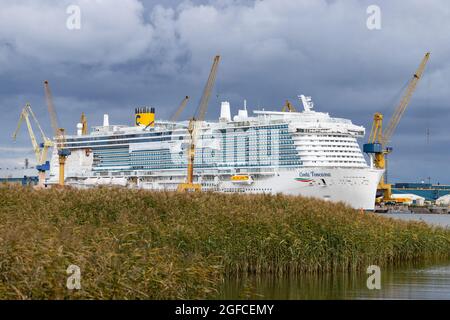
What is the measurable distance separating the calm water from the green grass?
766 mm

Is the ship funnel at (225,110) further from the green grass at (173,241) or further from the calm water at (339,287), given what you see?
the calm water at (339,287)

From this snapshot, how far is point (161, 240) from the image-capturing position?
87.6ft

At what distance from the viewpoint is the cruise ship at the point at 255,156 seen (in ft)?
288

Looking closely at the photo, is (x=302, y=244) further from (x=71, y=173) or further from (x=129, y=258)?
(x=71, y=173)

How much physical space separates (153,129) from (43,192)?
8136cm

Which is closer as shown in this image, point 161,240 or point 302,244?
point 161,240

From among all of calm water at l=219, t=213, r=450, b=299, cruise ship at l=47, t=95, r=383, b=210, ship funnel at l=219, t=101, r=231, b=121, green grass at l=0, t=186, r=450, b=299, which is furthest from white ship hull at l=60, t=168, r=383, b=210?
calm water at l=219, t=213, r=450, b=299

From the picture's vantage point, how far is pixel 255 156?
95.2 metres

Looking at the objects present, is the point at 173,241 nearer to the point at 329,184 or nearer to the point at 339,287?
the point at 339,287

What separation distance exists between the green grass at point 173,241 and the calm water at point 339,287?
0.77m

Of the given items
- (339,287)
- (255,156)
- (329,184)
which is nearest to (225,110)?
(255,156)

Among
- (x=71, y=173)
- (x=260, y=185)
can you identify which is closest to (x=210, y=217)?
(x=260, y=185)

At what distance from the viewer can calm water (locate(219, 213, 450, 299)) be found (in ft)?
84.1

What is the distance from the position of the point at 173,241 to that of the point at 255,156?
225ft
